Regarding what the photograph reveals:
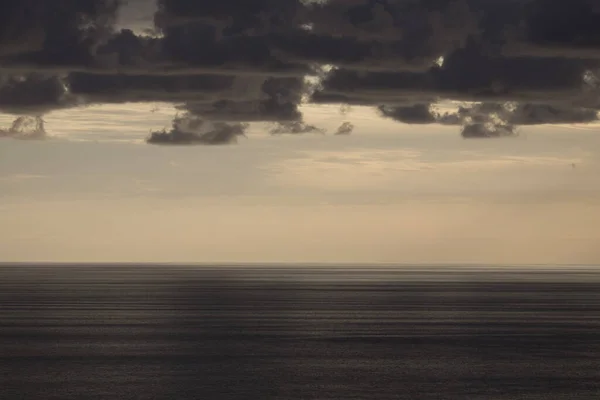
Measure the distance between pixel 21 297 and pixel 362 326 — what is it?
79366mm

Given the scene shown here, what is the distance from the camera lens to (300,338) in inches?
3447

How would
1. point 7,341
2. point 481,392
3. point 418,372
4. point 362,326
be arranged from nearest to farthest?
point 481,392 < point 418,372 < point 7,341 < point 362,326

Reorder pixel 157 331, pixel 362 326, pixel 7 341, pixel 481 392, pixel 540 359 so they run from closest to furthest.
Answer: pixel 481 392 < pixel 540 359 < pixel 7 341 < pixel 157 331 < pixel 362 326

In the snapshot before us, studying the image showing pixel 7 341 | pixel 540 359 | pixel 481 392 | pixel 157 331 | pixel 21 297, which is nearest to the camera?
pixel 481 392

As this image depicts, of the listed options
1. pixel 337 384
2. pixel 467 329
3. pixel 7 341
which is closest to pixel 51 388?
pixel 337 384

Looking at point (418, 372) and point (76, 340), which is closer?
point (418, 372)

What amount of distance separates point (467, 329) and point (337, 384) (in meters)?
40.4

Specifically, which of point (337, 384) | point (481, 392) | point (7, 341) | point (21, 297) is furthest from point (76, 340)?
point (21, 297)

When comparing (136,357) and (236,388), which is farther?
(136,357)

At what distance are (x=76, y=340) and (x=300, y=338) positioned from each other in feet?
54.1

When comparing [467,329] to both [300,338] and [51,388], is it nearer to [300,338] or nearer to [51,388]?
[300,338]

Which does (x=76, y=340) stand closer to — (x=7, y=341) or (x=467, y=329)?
(x=7, y=341)

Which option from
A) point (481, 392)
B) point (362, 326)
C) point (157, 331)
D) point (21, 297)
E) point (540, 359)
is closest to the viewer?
point (481, 392)

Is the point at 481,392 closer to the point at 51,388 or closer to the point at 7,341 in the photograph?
the point at 51,388
